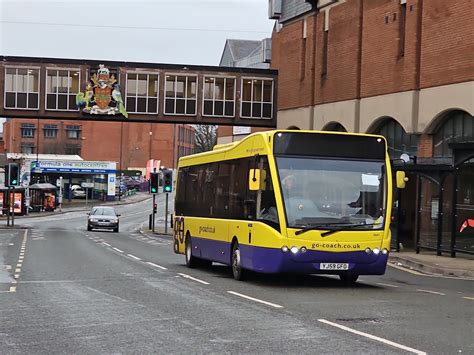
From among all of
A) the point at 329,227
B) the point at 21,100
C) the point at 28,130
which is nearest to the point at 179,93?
the point at 21,100

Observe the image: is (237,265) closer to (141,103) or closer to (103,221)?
(103,221)

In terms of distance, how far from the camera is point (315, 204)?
46.6 ft

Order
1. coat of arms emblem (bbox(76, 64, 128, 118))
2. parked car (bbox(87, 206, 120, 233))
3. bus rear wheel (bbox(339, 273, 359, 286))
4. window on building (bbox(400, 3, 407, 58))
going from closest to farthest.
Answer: bus rear wheel (bbox(339, 273, 359, 286)), window on building (bbox(400, 3, 407, 58)), parked car (bbox(87, 206, 120, 233)), coat of arms emblem (bbox(76, 64, 128, 118))

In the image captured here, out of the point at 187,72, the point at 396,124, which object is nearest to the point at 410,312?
the point at 396,124

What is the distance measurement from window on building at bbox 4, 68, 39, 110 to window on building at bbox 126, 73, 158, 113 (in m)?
6.29

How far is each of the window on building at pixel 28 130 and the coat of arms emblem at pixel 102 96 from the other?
92686mm

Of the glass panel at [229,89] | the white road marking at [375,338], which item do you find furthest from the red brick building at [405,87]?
the white road marking at [375,338]

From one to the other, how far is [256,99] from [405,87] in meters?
20.9

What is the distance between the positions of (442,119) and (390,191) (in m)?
18.1

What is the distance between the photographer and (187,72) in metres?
53.2

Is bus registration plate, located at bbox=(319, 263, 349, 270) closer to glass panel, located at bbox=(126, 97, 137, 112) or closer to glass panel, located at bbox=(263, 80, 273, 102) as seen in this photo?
glass panel, located at bbox=(263, 80, 273, 102)

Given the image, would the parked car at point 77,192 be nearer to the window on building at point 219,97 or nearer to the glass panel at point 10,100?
the glass panel at point 10,100

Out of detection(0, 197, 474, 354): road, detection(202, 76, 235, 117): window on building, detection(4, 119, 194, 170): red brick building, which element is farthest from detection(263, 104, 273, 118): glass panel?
detection(4, 119, 194, 170): red brick building

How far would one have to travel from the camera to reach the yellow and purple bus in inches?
555
